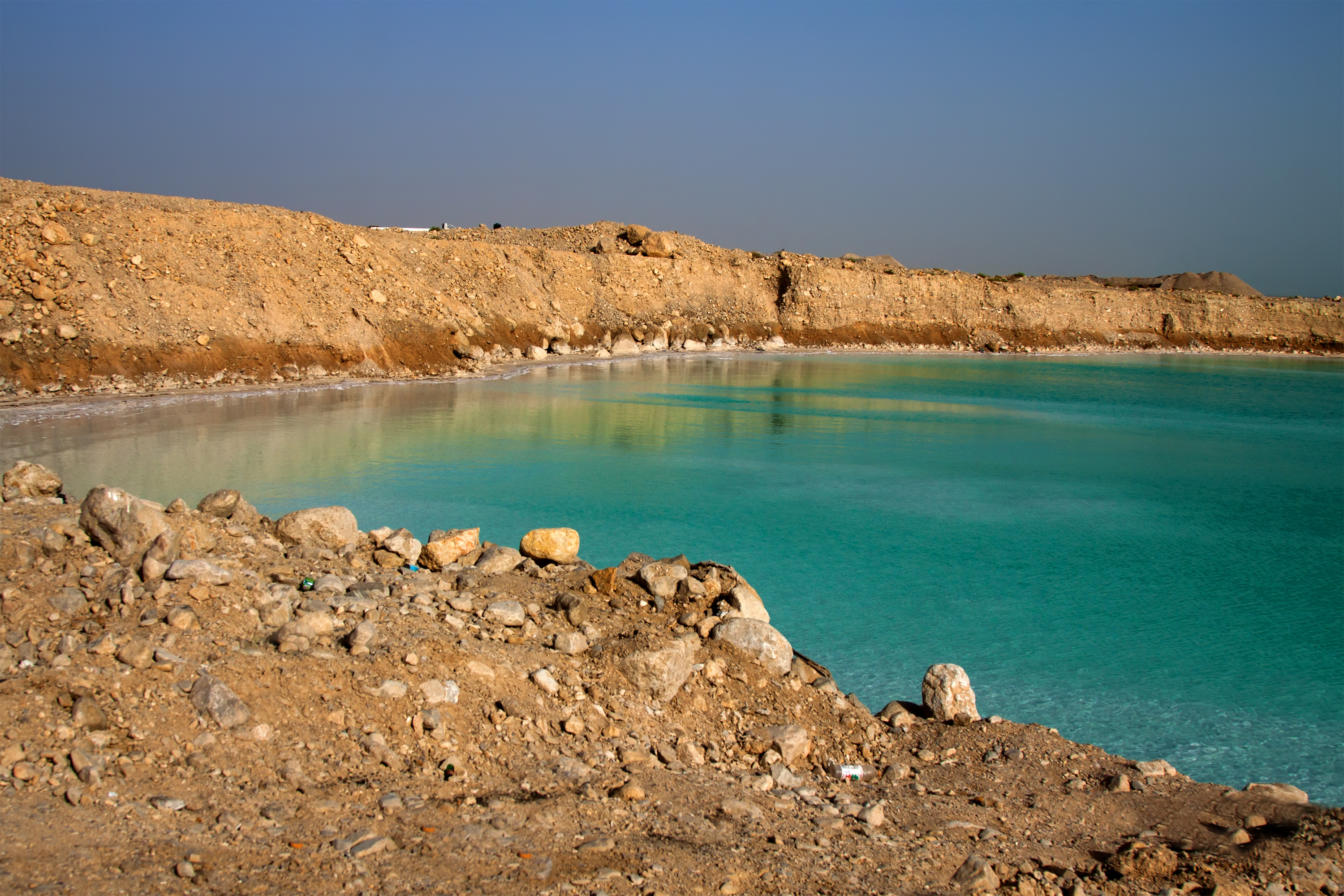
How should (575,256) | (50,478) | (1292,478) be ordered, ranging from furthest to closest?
1. (575,256)
2. (1292,478)
3. (50,478)

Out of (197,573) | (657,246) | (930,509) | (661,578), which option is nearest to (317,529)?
(197,573)

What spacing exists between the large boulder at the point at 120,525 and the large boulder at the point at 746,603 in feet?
12.7

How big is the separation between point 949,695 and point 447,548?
12.8ft

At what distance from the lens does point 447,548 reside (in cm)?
713

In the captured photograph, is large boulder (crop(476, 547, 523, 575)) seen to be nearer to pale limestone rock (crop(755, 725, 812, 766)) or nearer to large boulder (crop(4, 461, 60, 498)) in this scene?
pale limestone rock (crop(755, 725, 812, 766))

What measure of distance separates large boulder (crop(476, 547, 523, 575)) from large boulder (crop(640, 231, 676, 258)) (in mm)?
45354

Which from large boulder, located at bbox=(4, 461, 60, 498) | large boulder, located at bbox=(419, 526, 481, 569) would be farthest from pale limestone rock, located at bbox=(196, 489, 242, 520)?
large boulder, located at bbox=(4, 461, 60, 498)

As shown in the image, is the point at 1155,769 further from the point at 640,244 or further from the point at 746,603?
the point at 640,244

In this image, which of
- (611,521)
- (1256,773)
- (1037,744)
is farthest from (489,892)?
(611,521)

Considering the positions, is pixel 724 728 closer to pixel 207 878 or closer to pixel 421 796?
pixel 421 796

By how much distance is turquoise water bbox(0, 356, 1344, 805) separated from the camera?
7.95m

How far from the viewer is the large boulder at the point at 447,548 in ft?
23.3

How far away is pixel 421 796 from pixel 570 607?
2.01 meters

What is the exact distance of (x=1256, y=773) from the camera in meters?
6.48
